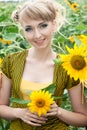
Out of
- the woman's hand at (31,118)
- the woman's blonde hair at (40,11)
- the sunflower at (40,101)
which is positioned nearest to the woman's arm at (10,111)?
the woman's hand at (31,118)

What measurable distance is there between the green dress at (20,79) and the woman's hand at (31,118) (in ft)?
0.27

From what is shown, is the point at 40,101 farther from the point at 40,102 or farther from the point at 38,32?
the point at 38,32

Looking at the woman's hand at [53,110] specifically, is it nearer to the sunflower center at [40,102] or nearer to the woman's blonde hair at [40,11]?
the sunflower center at [40,102]

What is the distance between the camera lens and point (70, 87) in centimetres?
177

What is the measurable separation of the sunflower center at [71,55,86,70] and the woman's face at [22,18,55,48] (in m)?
0.26

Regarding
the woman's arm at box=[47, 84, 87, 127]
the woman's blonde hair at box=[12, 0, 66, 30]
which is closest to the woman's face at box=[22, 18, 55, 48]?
the woman's blonde hair at box=[12, 0, 66, 30]

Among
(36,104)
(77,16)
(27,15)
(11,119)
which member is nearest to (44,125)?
(11,119)

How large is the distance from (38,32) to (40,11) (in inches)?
2.9

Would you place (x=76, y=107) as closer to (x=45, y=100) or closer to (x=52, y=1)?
(x=45, y=100)

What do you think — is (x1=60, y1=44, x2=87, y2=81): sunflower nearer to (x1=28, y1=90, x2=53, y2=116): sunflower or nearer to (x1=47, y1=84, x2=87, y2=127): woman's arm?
(x1=28, y1=90, x2=53, y2=116): sunflower

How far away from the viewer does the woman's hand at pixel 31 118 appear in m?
1.68

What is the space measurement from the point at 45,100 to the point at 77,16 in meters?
1.65

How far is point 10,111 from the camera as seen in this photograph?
1.78 meters

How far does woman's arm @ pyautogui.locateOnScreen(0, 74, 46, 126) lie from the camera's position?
1692 mm
